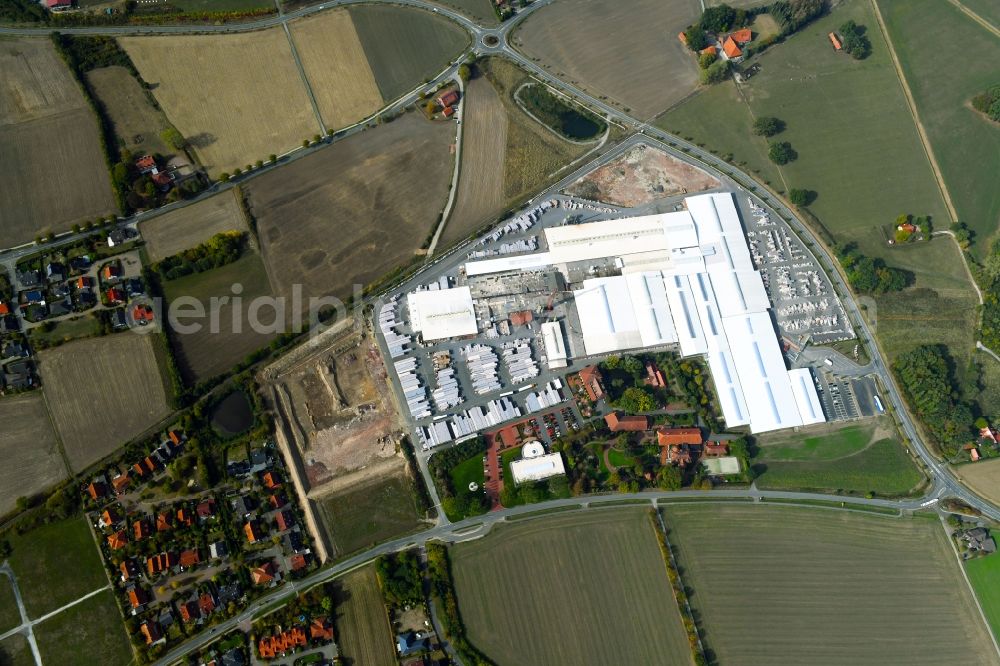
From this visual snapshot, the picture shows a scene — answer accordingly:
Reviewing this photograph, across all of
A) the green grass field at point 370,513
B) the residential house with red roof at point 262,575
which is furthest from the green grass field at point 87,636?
the green grass field at point 370,513

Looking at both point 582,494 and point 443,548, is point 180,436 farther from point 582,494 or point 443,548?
point 582,494

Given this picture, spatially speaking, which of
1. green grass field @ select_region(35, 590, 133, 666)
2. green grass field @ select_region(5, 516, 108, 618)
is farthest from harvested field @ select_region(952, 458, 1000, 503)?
green grass field @ select_region(5, 516, 108, 618)

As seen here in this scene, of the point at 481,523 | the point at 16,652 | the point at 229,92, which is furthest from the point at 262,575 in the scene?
the point at 229,92

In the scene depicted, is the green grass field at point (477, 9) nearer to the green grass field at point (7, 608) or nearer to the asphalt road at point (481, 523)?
the asphalt road at point (481, 523)

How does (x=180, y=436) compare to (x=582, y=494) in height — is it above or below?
above

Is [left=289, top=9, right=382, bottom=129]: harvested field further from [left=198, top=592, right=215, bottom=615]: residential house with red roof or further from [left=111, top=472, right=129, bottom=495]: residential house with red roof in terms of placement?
[left=198, top=592, right=215, bottom=615]: residential house with red roof

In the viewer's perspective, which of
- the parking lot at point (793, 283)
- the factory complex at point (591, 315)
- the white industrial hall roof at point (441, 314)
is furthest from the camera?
the parking lot at point (793, 283)

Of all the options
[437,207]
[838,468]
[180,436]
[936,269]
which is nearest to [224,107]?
[437,207]
